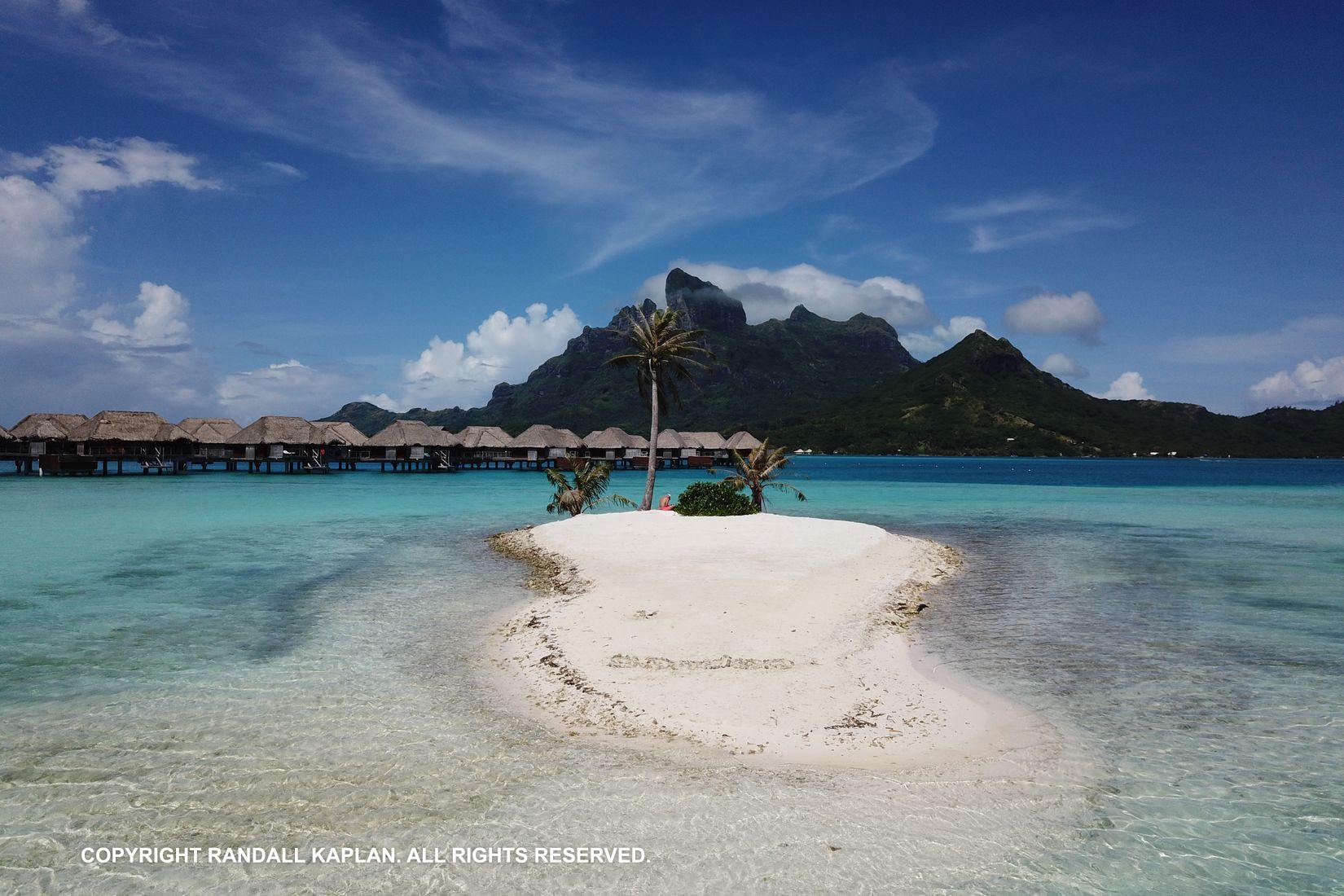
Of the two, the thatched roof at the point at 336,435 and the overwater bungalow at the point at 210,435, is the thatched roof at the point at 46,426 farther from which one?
the thatched roof at the point at 336,435

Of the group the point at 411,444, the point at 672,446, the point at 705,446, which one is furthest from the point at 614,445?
the point at 411,444

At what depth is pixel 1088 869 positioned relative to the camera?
5.51 m

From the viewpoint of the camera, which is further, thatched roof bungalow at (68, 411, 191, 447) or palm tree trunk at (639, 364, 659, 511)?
thatched roof bungalow at (68, 411, 191, 447)

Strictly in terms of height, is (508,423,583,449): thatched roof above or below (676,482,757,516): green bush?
above

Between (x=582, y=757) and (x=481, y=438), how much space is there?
263ft

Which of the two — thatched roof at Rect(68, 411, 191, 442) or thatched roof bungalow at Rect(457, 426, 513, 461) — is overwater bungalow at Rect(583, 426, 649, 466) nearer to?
thatched roof bungalow at Rect(457, 426, 513, 461)

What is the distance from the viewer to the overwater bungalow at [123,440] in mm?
66812

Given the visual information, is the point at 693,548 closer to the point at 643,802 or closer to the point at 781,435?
the point at 643,802

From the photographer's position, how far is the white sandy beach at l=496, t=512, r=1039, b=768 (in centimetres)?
802

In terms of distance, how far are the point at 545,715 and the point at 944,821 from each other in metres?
4.77

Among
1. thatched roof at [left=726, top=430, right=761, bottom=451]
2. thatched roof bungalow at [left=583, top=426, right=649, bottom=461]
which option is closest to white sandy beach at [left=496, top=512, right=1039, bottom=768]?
thatched roof bungalow at [left=583, top=426, right=649, bottom=461]

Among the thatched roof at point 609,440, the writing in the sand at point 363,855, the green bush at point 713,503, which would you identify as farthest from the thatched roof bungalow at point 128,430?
the writing in the sand at point 363,855

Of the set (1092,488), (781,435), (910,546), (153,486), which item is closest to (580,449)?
(153,486)

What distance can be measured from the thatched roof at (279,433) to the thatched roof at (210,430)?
3.06 ft
